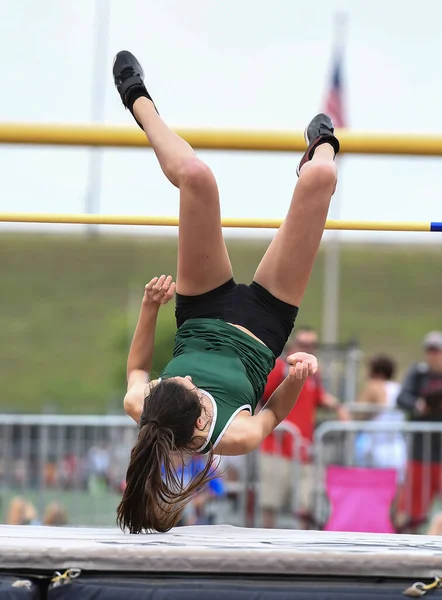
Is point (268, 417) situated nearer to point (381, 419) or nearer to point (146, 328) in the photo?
point (146, 328)

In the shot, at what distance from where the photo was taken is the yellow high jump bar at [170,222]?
11.9 ft

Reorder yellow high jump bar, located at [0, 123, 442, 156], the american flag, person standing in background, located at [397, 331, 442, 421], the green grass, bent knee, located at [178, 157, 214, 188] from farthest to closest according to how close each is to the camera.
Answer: the green grass, the american flag, person standing in background, located at [397, 331, 442, 421], yellow high jump bar, located at [0, 123, 442, 156], bent knee, located at [178, 157, 214, 188]

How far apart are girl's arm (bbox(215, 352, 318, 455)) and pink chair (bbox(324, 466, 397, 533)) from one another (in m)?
2.50

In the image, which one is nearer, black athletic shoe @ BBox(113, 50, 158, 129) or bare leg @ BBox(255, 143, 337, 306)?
bare leg @ BBox(255, 143, 337, 306)

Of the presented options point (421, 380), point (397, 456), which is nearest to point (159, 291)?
point (397, 456)

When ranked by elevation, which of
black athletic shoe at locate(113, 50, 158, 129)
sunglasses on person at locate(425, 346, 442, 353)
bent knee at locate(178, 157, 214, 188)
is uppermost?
black athletic shoe at locate(113, 50, 158, 129)

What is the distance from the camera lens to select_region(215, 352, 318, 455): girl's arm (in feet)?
9.86

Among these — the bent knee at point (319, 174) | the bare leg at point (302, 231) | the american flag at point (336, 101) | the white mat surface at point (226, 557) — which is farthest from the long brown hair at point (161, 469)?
the american flag at point (336, 101)

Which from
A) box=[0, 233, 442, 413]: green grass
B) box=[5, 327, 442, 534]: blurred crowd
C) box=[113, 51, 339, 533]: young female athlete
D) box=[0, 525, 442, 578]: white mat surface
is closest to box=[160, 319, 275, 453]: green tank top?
box=[113, 51, 339, 533]: young female athlete

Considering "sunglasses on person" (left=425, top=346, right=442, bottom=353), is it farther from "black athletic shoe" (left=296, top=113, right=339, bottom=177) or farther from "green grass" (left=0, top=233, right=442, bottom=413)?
"green grass" (left=0, top=233, right=442, bottom=413)

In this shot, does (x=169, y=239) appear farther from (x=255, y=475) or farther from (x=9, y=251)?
(x=255, y=475)

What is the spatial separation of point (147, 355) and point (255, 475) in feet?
9.17

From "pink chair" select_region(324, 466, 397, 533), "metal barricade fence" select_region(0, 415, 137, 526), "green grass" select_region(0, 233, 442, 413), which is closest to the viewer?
"pink chair" select_region(324, 466, 397, 533)

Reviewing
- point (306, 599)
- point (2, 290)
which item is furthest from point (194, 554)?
point (2, 290)
